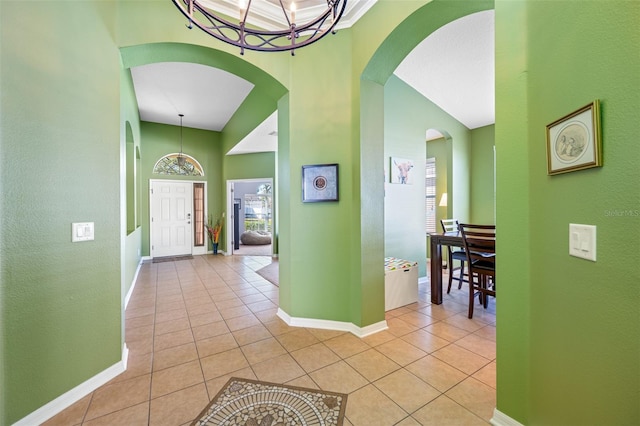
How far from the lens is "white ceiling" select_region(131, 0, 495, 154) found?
2.58 m

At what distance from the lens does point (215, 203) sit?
687 cm

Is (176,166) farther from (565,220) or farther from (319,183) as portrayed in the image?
(565,220)

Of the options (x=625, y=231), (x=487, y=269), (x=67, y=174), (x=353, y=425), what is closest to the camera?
(x=625, y=231)

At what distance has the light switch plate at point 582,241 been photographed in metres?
0.90

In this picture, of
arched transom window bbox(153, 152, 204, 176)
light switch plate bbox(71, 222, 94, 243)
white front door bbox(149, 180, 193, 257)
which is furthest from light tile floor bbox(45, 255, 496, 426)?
arched transom window bbox(153, 152, 204, 176)

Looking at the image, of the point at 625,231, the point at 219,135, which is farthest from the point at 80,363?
the point at 219,135

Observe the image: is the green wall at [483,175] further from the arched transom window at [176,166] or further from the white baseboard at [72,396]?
the arched transom window at [176,166]

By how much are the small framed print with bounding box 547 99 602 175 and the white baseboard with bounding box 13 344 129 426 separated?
9.56 feet

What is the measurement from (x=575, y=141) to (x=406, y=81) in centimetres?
326

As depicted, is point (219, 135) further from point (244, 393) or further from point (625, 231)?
point (625, 231)

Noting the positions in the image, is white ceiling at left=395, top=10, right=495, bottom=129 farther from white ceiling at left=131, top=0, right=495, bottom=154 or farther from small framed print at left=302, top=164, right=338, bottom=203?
small framed print at left=302, top=164, right=338, bottom=203

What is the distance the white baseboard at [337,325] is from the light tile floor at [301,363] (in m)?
0.06

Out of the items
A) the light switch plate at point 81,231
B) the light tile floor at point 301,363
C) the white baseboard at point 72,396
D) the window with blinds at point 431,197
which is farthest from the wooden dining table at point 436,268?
A: the light switch plate at point 81,231

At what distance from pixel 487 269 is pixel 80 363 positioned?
11.6ft
